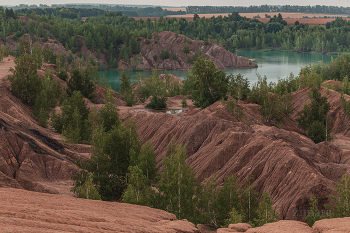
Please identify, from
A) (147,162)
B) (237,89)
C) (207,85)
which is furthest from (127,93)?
(147,162)

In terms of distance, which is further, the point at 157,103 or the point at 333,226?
the point at 157,103

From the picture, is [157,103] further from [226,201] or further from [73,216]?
[73,216]

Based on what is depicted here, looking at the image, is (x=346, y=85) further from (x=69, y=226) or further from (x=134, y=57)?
(x=134, y=57)

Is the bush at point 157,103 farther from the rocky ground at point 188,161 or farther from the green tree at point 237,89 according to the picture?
the rocky ground at point 188,161

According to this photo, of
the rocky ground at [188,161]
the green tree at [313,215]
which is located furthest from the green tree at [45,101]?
the green tree at [313,215]

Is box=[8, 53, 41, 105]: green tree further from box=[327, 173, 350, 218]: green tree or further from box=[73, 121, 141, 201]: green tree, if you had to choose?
box=[327, 173, 350, 218]: green tree

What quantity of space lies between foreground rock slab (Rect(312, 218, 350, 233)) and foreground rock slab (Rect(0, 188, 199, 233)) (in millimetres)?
7916

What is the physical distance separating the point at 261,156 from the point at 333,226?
15780mm

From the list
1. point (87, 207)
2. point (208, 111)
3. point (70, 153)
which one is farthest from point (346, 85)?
point (87, 207)

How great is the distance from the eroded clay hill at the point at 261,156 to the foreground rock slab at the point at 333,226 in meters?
6.77

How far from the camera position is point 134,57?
197 meters

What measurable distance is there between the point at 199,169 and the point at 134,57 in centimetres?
15784

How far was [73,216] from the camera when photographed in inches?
990

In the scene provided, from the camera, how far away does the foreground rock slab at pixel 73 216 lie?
2328 centimetres
